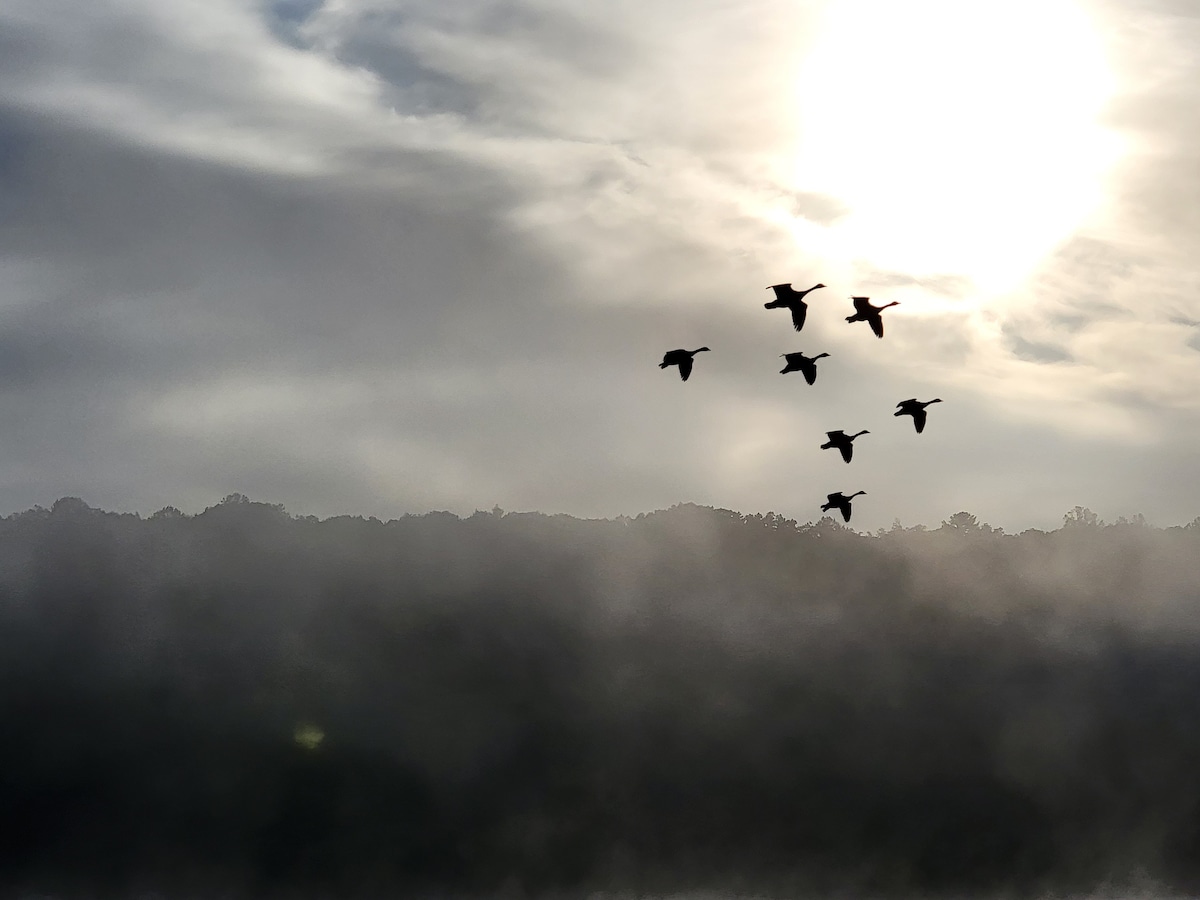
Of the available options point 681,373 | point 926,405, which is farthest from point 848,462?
point 681,373

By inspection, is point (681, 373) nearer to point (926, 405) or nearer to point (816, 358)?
point (816, 358)

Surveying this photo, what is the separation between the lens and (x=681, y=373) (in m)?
81.9

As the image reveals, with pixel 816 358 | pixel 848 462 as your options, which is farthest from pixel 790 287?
pixel 848 462

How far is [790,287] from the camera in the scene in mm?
77562

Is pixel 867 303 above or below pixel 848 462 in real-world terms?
above

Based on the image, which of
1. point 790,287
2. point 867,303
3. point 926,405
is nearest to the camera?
point 790,287

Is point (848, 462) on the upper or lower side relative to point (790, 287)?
lower

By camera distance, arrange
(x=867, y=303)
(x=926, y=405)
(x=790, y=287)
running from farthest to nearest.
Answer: (x=926, y=405) → (x=867, y=303) → (x=790, y=287)

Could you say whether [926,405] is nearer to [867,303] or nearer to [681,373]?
[867,303]

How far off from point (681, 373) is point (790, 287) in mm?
9551

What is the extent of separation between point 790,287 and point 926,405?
18.8m

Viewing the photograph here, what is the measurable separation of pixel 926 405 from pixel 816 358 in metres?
12.7

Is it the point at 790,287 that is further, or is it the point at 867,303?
the point at 867,303

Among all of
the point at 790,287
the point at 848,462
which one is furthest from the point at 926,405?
the point at 790,287
